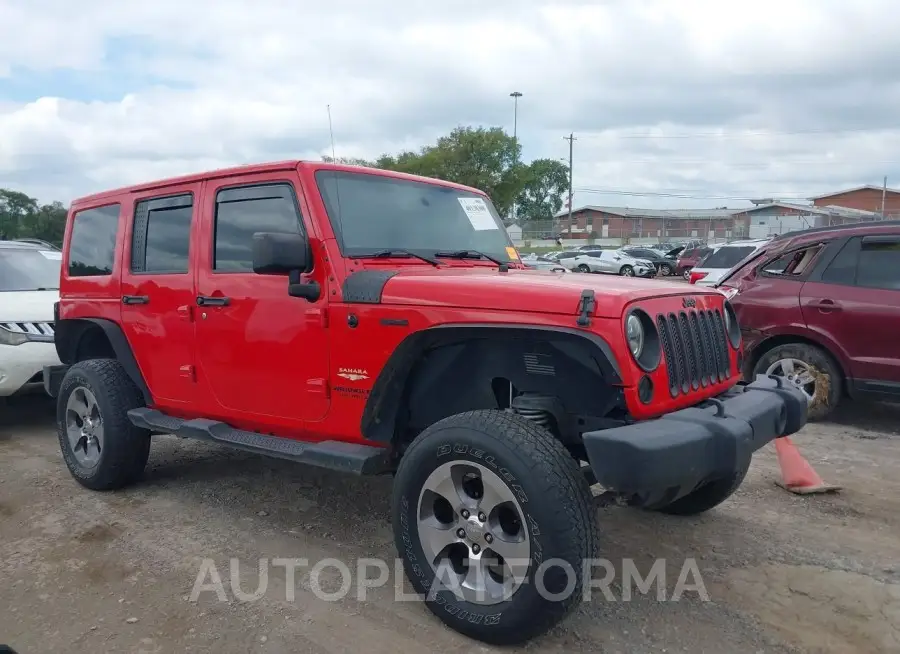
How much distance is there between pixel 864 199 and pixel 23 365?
7970 cm

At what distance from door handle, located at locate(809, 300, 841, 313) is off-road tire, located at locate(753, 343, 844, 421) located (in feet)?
1.13

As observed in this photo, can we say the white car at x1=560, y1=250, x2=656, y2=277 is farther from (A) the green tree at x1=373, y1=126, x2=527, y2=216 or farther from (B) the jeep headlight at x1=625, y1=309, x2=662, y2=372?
(B) the jeep headlight at x1=625, y1=309, x2=662, y2=372

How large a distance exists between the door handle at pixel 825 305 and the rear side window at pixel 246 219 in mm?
4697

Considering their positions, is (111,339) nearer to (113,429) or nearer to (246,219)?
(113,429)

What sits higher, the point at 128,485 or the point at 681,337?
the point at 681,337

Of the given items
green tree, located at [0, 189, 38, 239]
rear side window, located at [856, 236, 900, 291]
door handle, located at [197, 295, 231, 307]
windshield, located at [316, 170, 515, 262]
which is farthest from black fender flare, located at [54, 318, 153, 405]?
green tree, located at [0, 189, 38, 239]

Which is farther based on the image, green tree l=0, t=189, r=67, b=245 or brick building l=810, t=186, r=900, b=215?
brick building l=810, t=186, r=900, b=215

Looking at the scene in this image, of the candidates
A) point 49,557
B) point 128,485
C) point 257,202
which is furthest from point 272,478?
point 257,202

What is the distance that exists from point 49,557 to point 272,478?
1563 millimetres

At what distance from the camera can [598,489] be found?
4.83 meters

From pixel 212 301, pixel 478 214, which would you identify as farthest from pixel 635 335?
pixel 212 301

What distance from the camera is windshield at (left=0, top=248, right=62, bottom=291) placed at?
24.1 feet

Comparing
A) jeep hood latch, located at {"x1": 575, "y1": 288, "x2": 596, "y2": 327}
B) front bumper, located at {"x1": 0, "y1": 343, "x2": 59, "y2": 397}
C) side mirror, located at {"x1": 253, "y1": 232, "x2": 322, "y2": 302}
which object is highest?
side mirror, located at {"x1": 253, "y1": 232, "x2": 322, "y2": 302}

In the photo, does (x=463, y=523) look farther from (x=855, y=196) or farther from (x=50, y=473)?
(x=855, y=196)
